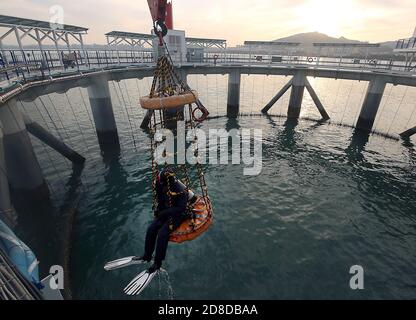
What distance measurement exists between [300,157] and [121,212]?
63.7 ft

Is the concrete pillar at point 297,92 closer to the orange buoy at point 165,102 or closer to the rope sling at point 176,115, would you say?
the rope sling at point 176,115

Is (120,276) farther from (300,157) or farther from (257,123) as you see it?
(257,123)

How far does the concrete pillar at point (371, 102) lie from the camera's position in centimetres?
3101

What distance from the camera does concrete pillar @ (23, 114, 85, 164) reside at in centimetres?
1978

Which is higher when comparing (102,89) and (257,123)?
(102,89)

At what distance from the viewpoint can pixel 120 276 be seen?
12195 millimetres

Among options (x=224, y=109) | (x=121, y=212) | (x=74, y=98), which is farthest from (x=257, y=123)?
(x=74, y=98)

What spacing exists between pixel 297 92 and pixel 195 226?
1367 inches

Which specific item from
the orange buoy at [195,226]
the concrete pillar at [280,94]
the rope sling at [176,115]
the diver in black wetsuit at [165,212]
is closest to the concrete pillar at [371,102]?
the concrete pillar at [280,94]

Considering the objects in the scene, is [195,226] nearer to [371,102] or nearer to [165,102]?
[165,102]

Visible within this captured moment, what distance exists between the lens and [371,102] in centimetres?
3209

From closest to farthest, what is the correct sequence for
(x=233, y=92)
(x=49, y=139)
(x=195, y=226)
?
(x=195, y=226), (x=49, y=139), (x=233, y=92)

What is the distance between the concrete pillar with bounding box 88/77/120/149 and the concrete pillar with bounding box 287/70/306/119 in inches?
1101

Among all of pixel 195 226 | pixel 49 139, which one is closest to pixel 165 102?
pixel 195 226
